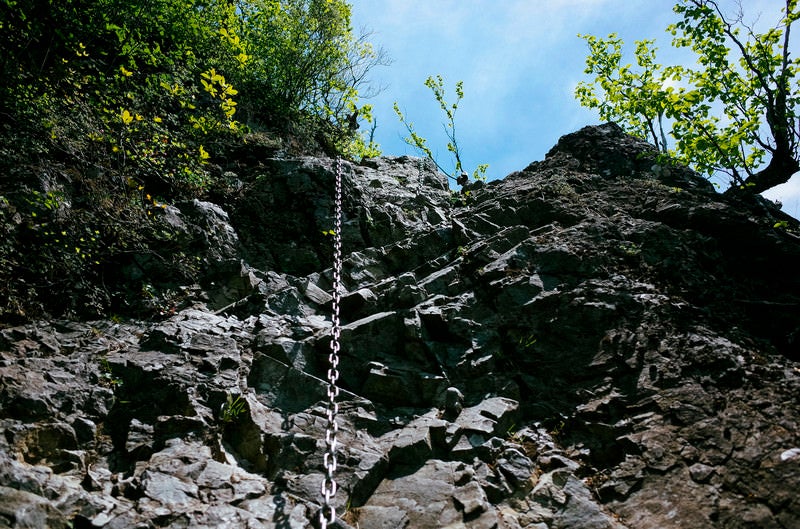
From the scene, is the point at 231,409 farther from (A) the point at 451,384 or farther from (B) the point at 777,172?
(B) the point at 777,172

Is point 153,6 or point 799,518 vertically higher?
point 153,6

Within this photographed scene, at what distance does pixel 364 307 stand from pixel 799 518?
6573 mm

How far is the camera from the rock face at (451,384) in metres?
5.06

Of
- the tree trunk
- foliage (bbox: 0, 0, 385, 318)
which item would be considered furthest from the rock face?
the tree trunk

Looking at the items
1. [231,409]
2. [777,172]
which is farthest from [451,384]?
[777,172]

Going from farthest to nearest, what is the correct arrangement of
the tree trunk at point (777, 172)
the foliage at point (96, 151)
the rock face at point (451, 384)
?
the tree trunk at point (777, 172), the foliage at point (96, 151), the rock face at point (451, 384)

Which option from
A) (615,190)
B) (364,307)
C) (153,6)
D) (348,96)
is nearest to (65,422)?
(364,307)

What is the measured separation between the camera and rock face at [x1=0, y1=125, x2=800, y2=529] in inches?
199

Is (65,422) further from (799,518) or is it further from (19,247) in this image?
(799,518)

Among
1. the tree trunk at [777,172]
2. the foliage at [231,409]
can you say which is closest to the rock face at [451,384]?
the foliage at [231,409]

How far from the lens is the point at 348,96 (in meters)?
21.2

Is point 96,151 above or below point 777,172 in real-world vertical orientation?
below

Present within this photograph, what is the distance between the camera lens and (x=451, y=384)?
736 centimetres

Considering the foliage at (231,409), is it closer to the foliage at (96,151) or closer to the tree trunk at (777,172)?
the foliage at (96,151)
